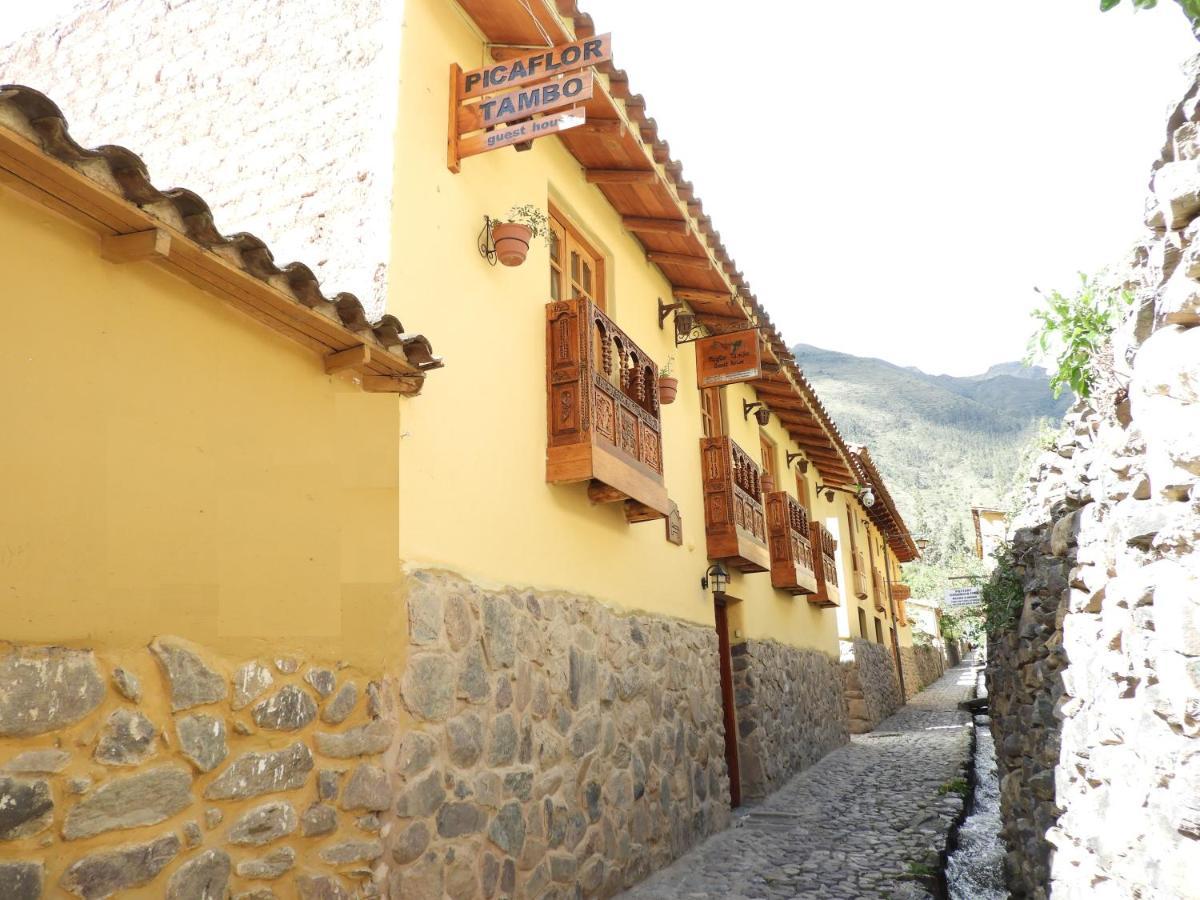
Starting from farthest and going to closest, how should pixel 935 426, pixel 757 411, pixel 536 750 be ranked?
1. pixel 935 426
2. pixel 757 411
3. pixel 536 750

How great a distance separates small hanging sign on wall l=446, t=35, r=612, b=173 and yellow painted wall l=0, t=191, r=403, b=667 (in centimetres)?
183

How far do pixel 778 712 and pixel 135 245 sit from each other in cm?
885

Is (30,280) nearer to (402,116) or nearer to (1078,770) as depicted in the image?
(402,116)

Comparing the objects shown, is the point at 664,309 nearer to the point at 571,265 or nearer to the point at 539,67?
the point at 571,265

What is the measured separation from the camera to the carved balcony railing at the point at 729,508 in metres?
8.36

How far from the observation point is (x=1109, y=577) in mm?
3160

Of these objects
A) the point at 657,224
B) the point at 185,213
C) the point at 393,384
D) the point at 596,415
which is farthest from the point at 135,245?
the point at 657,224

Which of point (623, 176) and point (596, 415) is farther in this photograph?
point (623, 176)

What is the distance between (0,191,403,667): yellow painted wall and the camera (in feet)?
8.31

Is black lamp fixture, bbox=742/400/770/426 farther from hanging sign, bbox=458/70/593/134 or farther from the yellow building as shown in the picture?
hanging sign, bbox=458/70/593/134

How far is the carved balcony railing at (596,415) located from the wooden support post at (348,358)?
193 cm


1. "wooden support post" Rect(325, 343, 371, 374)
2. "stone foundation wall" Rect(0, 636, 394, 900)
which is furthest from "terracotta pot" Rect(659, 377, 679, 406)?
"stone foundation wall" Rect(0, 636, 394, 900)

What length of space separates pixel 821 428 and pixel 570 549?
808cm

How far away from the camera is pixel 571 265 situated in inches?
261
